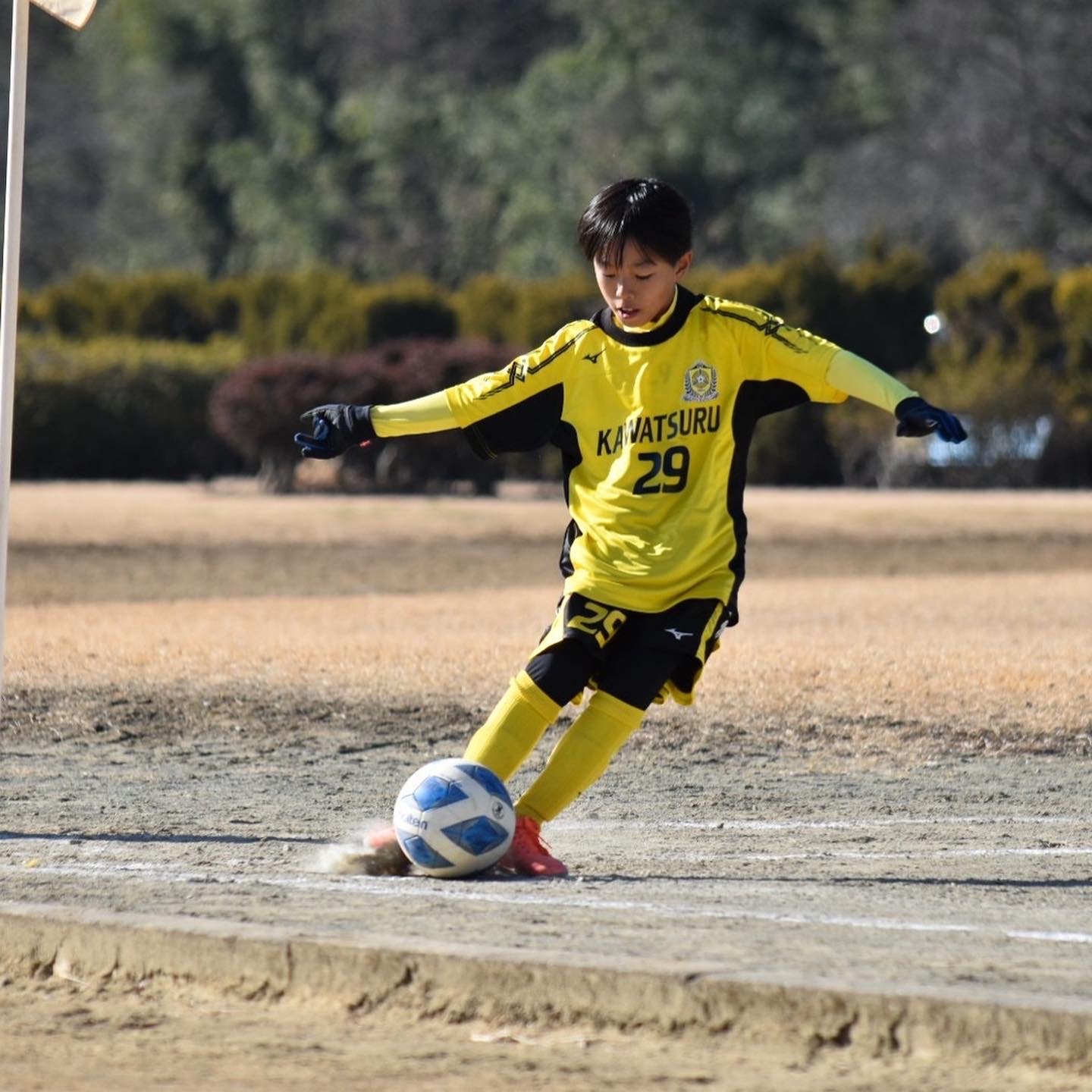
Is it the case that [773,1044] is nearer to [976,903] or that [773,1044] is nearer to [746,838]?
[976,903]

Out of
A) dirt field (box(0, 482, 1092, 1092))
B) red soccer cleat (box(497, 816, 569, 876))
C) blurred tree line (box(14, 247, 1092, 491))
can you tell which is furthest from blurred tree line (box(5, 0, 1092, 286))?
red soccer cleat (box(497, 816, 569, 876))

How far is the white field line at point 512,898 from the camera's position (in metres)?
4.68

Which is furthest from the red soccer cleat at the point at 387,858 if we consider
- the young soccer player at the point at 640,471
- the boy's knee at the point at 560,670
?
the boy's knee at the point at 560,670

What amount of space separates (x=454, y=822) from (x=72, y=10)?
2.57 m

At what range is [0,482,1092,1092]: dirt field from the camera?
13.1 feet

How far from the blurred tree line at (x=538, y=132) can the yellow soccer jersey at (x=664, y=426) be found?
130 feet

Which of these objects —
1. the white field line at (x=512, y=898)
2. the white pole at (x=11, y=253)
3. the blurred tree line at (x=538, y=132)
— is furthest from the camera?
the blurred tree line at (x=538, y=132)

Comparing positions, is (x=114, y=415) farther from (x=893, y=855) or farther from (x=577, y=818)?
(x=893, y=855)

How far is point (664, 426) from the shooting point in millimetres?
5500

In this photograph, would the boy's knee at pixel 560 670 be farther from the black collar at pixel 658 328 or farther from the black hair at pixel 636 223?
the black hair at pixel 636 223

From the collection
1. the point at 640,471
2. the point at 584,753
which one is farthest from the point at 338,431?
the point at 584,753

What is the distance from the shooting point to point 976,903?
508 centimetres

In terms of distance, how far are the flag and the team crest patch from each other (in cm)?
195

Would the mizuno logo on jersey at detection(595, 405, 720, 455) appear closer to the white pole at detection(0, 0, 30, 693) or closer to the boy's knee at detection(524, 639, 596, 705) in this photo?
the boy's knee at detection(524, 639, 596, 705)
